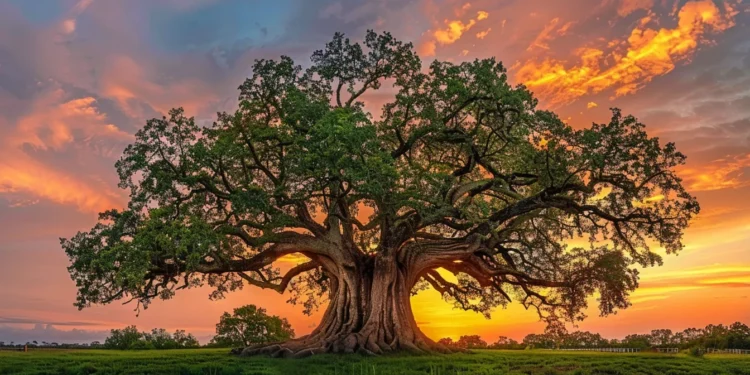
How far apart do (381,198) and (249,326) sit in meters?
14.5

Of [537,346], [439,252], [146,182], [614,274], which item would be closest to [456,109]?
[439,252]

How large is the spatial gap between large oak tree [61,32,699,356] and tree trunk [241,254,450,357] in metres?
0.07

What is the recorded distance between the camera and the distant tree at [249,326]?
3453 centimetres

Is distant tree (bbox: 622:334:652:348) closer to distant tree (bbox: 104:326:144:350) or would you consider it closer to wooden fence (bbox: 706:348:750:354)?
wooden fence (bbox: 706:348:750:354)

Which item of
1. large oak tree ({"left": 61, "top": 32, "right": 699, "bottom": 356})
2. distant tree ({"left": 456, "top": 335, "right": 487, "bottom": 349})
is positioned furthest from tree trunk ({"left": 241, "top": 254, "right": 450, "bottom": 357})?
distant tree ({"left": 456, "top": 335, "right": 487, "bottom": 349})

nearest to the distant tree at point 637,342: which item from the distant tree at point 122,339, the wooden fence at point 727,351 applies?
the wooden fence at point 727,351

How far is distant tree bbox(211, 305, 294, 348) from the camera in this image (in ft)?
113

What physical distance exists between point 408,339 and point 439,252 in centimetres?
447

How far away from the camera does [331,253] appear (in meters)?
29.7

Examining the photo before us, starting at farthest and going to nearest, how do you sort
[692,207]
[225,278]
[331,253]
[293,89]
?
1. [225,278]
2. [331,253]
3. [293,89]
4. [692,207]

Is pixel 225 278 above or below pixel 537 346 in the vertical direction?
above

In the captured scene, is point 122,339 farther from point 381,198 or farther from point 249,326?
point 381,198

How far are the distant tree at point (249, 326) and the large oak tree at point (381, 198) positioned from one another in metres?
2.69

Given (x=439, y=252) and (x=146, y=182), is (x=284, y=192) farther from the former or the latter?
(x=439, y=252)
